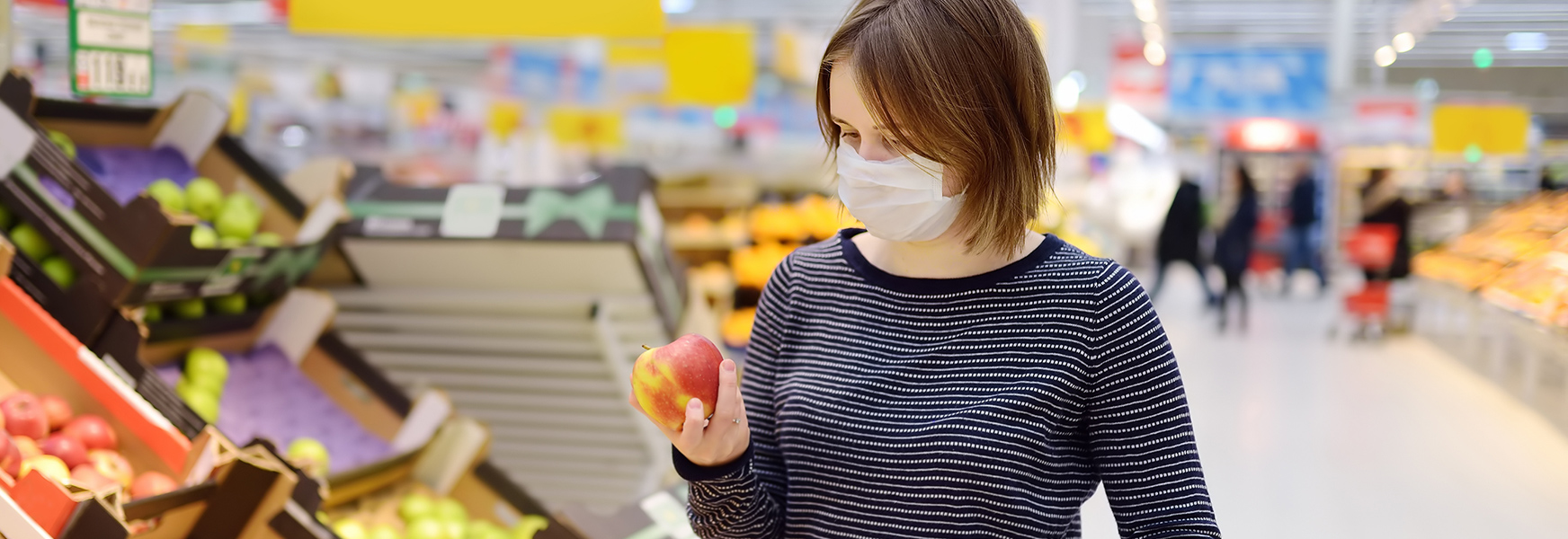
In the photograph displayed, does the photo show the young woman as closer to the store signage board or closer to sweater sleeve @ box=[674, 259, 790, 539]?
sweater sleeve @ box=[674, 259, 790, 539]

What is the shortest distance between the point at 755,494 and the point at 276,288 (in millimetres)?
1902

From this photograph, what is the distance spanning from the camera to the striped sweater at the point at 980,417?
1.15m

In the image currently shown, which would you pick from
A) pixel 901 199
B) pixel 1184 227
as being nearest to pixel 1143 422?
pixel 901 199

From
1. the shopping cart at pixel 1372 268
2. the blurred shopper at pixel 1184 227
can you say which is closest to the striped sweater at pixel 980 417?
the shopping cart at pixel 1372 268

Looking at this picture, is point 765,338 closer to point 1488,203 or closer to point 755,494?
point 755,494

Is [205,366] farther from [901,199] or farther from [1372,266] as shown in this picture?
[1372,266]

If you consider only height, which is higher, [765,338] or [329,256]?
[765,338]

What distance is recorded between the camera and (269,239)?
2738mm

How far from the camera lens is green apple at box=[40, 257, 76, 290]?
85.1 inches

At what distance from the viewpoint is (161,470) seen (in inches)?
75.7

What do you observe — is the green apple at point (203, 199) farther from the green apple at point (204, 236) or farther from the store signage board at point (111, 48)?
the store signage board at point (111, 48)

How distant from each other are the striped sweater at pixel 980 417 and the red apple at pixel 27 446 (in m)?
1.15

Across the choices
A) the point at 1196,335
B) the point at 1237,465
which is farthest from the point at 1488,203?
the point at 1237,465

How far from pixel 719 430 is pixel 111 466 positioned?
1.24m
